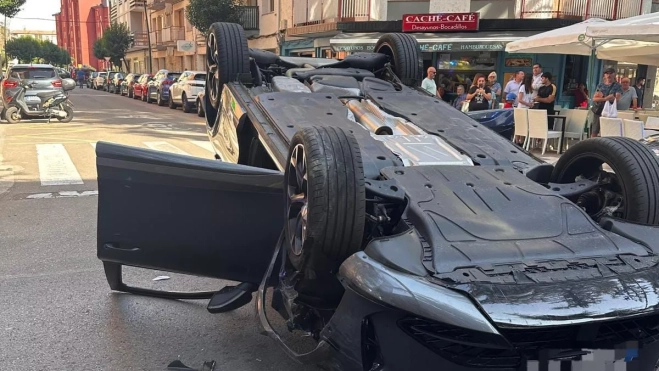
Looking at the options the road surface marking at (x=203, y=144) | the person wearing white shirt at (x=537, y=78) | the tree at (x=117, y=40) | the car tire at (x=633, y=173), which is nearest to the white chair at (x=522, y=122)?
the person wearing white shirt at (x=537, y=78)

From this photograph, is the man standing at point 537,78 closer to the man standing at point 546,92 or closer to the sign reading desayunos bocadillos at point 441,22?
the man standing at point 546,92

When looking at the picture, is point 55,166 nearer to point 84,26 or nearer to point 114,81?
point 114,81

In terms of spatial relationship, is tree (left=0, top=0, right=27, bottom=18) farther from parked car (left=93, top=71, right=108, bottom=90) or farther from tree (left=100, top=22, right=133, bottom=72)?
tree (left=100, top=22, right=133, bottom=72)

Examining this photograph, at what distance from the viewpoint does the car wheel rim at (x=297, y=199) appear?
2.71 m

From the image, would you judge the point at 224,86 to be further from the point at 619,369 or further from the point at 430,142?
the point at 619,369

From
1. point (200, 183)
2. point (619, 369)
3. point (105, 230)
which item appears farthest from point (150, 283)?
point (619, 369)

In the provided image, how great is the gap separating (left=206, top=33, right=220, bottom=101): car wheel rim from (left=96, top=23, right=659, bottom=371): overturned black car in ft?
4.81

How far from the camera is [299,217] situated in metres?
2.79

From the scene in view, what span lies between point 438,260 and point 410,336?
13.5 inches

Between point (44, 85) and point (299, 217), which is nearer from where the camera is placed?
point (299, 217)

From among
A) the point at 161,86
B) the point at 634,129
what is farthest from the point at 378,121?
the point at 161,86

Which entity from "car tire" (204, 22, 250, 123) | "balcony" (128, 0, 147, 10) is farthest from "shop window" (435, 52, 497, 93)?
"balcony" (128, 0, 147, 10)

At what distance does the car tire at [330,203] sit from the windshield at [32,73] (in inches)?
598

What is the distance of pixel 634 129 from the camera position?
8.76 metres
